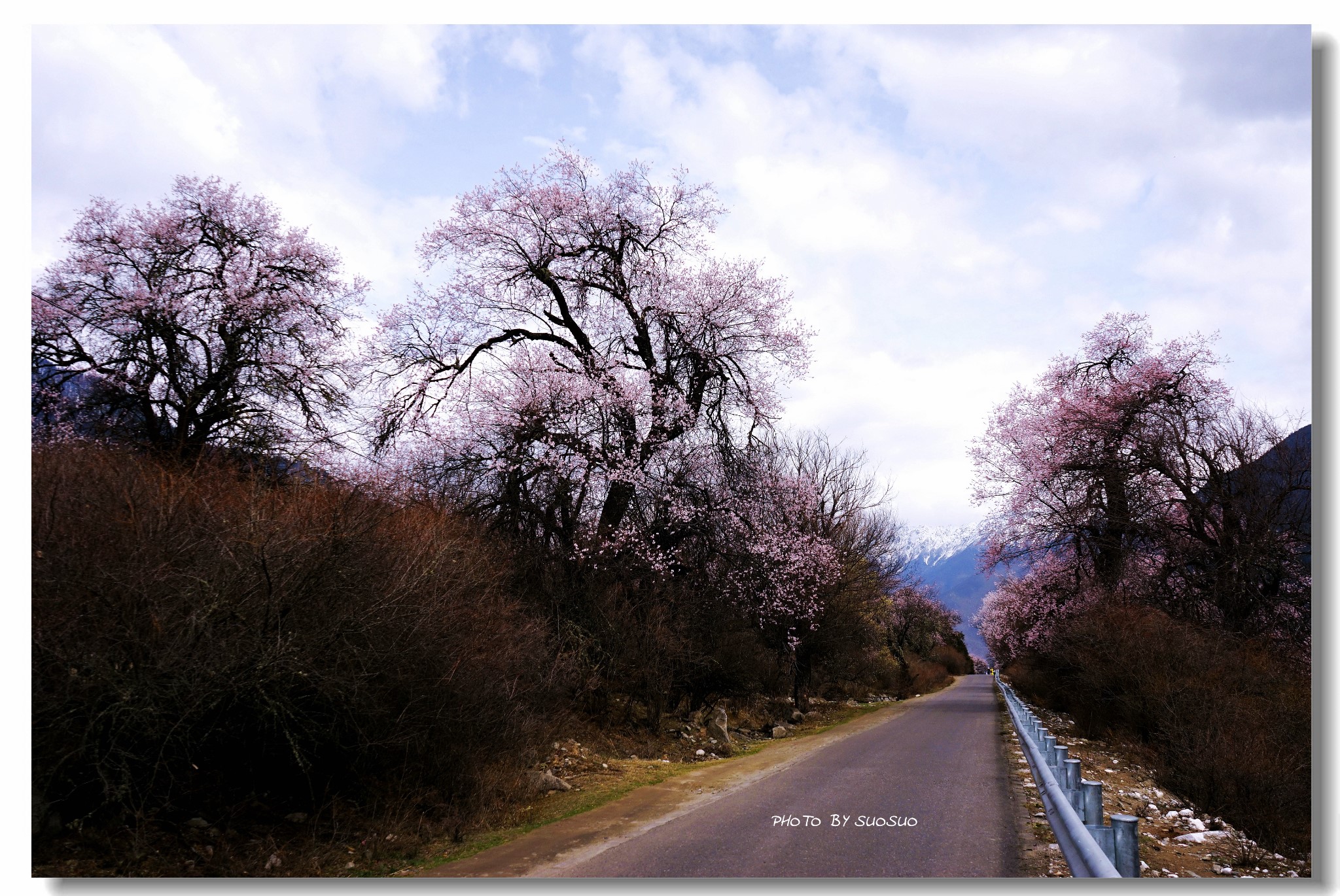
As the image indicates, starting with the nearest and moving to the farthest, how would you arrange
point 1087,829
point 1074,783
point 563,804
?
point 1087,829
point 1074,783
point 563,804

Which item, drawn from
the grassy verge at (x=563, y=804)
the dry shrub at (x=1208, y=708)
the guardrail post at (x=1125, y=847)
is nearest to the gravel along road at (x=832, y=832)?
the grassy verge at (x=563, y=804)

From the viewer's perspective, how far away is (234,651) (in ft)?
20.5

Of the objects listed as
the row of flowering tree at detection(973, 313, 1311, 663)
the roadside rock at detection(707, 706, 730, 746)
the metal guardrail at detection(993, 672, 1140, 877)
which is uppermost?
the row of flowering tree at detection(973, 313, 1311, 663)

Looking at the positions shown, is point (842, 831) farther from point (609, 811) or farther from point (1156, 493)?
point (1156, 493)

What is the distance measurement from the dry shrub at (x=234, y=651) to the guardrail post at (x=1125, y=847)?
5.63 m

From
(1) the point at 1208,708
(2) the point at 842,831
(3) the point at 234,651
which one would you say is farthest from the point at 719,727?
(3) the point at 234,651

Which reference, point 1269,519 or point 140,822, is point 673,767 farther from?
point 1269,519

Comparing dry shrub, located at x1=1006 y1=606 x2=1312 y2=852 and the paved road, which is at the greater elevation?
dry shrub, located at x1=1006 y1=606 x2=1312 y2=852

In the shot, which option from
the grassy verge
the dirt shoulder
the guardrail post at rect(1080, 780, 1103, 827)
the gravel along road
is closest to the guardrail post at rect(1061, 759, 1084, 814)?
the guardrail post at rect(1080, 780, 1103, 827)

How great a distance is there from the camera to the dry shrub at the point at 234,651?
5.86m

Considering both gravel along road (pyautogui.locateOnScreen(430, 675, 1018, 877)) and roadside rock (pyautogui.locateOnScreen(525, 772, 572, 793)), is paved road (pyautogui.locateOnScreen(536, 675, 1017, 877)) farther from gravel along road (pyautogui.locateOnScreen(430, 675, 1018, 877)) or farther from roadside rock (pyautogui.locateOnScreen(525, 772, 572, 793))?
roadside rock (pyautogui.locateOnScreen(525, 772, 572, 793))

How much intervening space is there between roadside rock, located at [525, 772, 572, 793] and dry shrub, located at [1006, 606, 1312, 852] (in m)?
7.97

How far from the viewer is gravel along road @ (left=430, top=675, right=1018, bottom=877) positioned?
635 cm

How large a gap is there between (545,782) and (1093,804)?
6.95 m
